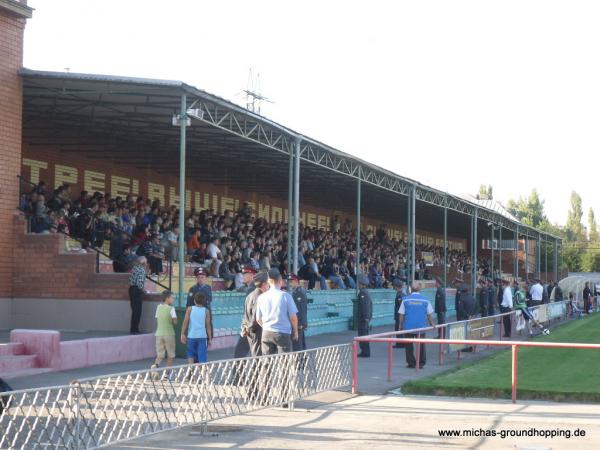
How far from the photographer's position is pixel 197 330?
15750 millimetres

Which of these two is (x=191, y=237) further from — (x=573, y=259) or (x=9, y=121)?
(x=573, y=259)

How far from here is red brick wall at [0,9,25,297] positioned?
2086cm

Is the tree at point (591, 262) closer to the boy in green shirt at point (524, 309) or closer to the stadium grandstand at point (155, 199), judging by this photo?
the stadium grandstand at point (155, 199)

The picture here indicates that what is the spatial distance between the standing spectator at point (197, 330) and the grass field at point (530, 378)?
3321 mm

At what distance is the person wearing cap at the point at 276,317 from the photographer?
1315cm

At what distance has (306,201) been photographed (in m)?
47.5

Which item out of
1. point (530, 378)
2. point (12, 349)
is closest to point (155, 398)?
point (12, 349)

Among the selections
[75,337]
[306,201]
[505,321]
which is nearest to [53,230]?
[75,337]

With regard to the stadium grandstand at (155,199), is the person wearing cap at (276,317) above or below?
below

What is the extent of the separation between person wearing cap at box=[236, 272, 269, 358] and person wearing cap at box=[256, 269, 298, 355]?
1.16 ft

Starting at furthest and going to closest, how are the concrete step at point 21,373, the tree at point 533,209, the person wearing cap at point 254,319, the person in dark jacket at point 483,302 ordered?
the tree at point 533,209, the person in dark jacket at point 483,302, the concrete step at point 21,373, the person wearing cap at point 254,319

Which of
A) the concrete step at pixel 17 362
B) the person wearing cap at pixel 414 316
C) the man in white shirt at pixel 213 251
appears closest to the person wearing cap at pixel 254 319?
the concrete step at pixel 17 362

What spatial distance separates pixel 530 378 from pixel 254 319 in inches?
243

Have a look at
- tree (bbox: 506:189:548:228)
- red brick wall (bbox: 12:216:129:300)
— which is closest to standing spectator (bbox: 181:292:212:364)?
red brick wall (bbox: 12:216:129:300)
